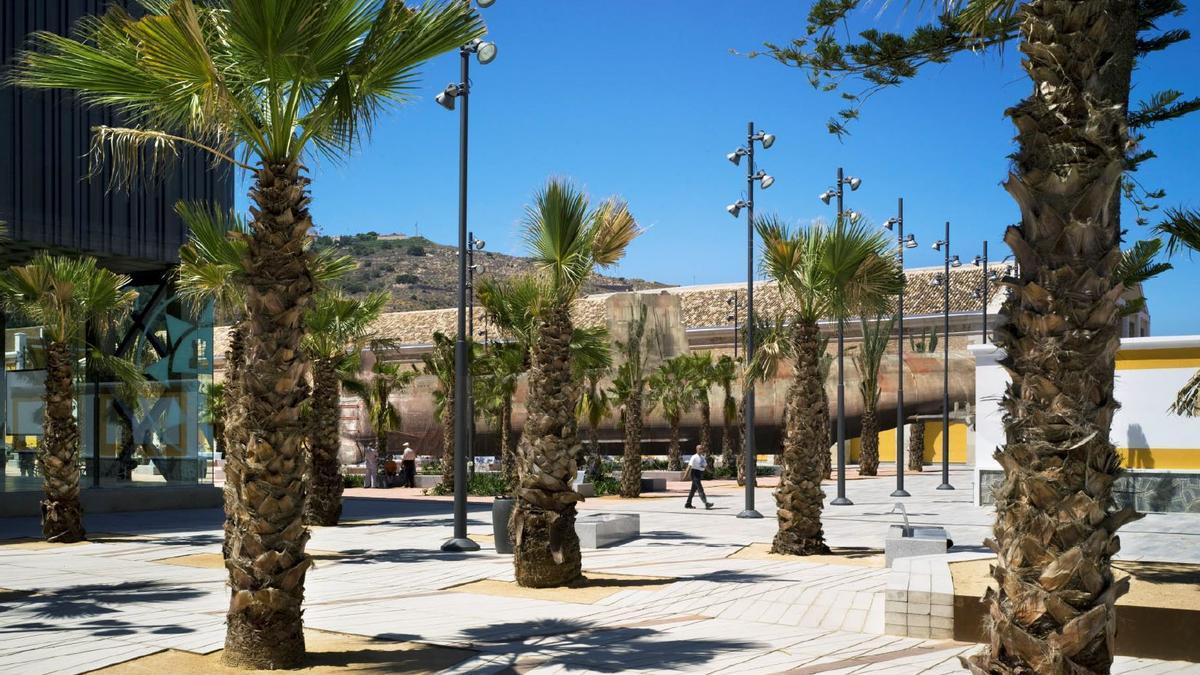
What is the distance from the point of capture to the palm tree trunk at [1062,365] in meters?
4.84

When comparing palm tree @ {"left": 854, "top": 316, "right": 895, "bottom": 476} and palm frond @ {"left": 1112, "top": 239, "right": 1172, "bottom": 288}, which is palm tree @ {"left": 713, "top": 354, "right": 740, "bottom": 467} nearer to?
palm tree @ {"left": 854, "top": 316, "right": 895, "bottom": 476}

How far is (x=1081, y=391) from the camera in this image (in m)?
4.86

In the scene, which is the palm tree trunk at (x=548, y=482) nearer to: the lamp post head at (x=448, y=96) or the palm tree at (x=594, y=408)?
the lamp post head at (x=448, y=96)

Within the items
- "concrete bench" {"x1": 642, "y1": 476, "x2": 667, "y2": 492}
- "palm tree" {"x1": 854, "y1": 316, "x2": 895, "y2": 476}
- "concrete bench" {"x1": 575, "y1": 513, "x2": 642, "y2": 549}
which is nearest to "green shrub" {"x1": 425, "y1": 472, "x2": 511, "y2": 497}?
"concrete bench" {"x1": 642, "y1": 476, "x2": 667, "y2": 492}

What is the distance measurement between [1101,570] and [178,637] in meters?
7.33

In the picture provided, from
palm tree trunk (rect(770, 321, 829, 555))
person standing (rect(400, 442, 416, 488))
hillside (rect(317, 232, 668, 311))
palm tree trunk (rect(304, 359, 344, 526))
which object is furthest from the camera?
hillside (rect(317, 232, 668, 311))

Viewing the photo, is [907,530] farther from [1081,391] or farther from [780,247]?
[1081,391]

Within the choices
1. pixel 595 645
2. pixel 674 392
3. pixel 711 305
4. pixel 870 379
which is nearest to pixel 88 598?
pixel 595 645

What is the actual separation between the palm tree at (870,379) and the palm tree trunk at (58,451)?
24.1 m

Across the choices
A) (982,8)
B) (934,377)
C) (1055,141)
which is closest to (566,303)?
(982,8)

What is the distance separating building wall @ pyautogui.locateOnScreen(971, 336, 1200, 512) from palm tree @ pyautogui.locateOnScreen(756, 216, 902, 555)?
4.90 meters

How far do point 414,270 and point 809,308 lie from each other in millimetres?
127307

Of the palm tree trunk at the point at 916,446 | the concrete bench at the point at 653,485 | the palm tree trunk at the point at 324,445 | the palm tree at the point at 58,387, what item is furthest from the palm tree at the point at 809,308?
the palm tree trunk at the point at 916,446

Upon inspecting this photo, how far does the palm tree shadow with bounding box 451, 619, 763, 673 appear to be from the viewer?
27.1ft
